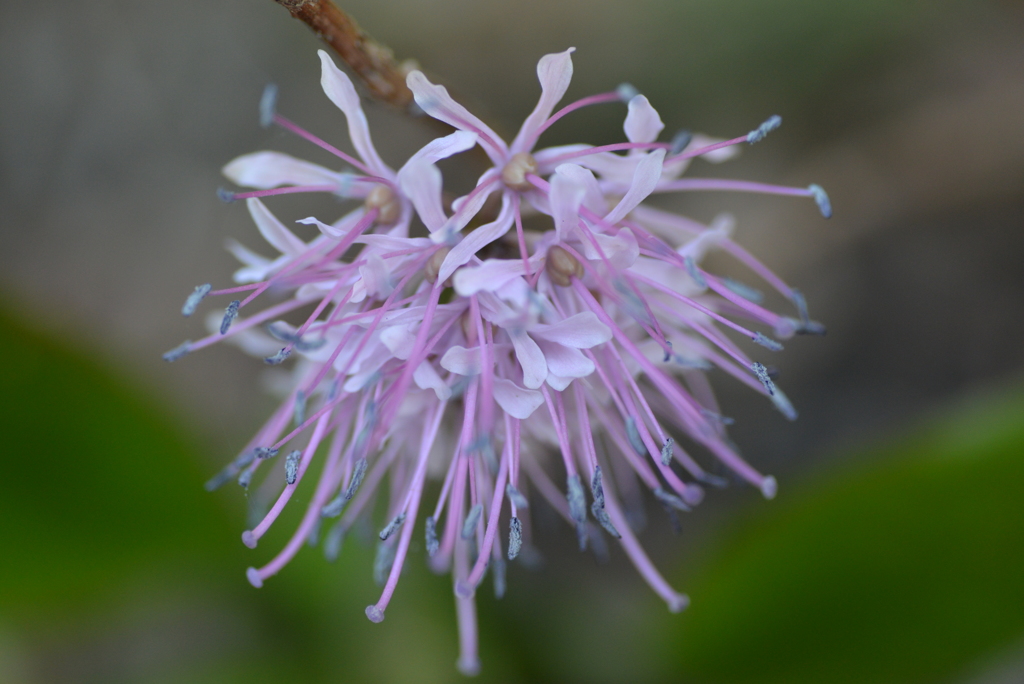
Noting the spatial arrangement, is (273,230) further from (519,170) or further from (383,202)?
(519,170)

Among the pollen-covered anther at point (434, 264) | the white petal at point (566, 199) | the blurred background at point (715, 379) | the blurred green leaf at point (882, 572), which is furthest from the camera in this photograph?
the blurred background at point (715, 379)

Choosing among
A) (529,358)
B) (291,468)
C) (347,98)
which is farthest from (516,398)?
(347,98)

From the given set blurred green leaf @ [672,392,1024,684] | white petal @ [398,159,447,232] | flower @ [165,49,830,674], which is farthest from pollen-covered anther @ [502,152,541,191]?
blurred green leaf @ [672,392,1024,684]

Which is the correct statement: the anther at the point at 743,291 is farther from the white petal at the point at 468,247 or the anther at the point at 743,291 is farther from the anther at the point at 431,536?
the anther at the point at 431,536

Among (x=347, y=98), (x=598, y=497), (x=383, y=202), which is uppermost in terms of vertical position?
(x=347, y=98)

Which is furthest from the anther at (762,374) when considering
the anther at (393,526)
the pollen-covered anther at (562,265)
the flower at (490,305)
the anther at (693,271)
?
the anther at (393,526)

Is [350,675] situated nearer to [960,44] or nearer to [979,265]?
[979,265]
